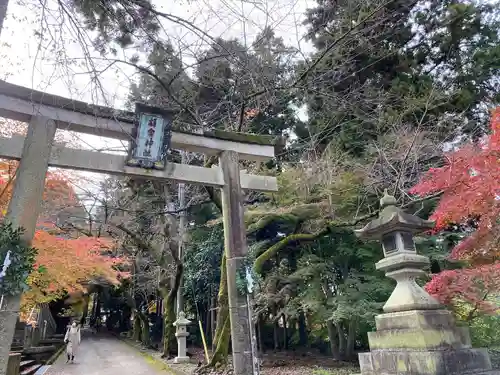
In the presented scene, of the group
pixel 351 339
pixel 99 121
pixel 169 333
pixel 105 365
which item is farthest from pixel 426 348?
pixel 105 365

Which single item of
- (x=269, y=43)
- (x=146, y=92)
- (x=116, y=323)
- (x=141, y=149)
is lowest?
(x=116, y=323)

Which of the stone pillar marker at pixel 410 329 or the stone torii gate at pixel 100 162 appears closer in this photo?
the stone pillar marker at pixel 410 329

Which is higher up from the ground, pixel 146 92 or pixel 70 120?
pixel 146 92

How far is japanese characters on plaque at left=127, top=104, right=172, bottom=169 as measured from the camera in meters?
Result: 5.88

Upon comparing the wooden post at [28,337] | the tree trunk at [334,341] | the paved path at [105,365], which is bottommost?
the paved path at [105,365]

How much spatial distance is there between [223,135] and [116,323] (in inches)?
1183

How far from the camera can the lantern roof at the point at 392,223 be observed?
17.1 ft

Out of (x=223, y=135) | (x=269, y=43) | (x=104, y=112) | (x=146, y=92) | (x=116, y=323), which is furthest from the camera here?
(x=116, y=323)

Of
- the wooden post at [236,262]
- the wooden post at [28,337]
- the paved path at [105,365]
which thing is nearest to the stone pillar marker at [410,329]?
the wooden post at [236,262]

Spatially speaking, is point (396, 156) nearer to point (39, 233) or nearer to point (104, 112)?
point (104, 112)

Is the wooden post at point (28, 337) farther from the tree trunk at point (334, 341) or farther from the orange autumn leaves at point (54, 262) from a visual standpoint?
the tree trunk at point (334, 341)

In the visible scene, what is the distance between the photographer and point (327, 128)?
11.6 meters

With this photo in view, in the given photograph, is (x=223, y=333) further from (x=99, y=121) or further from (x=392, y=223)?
(x=99, y=121)

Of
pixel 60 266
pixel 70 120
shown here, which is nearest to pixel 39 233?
pixel 60 266
